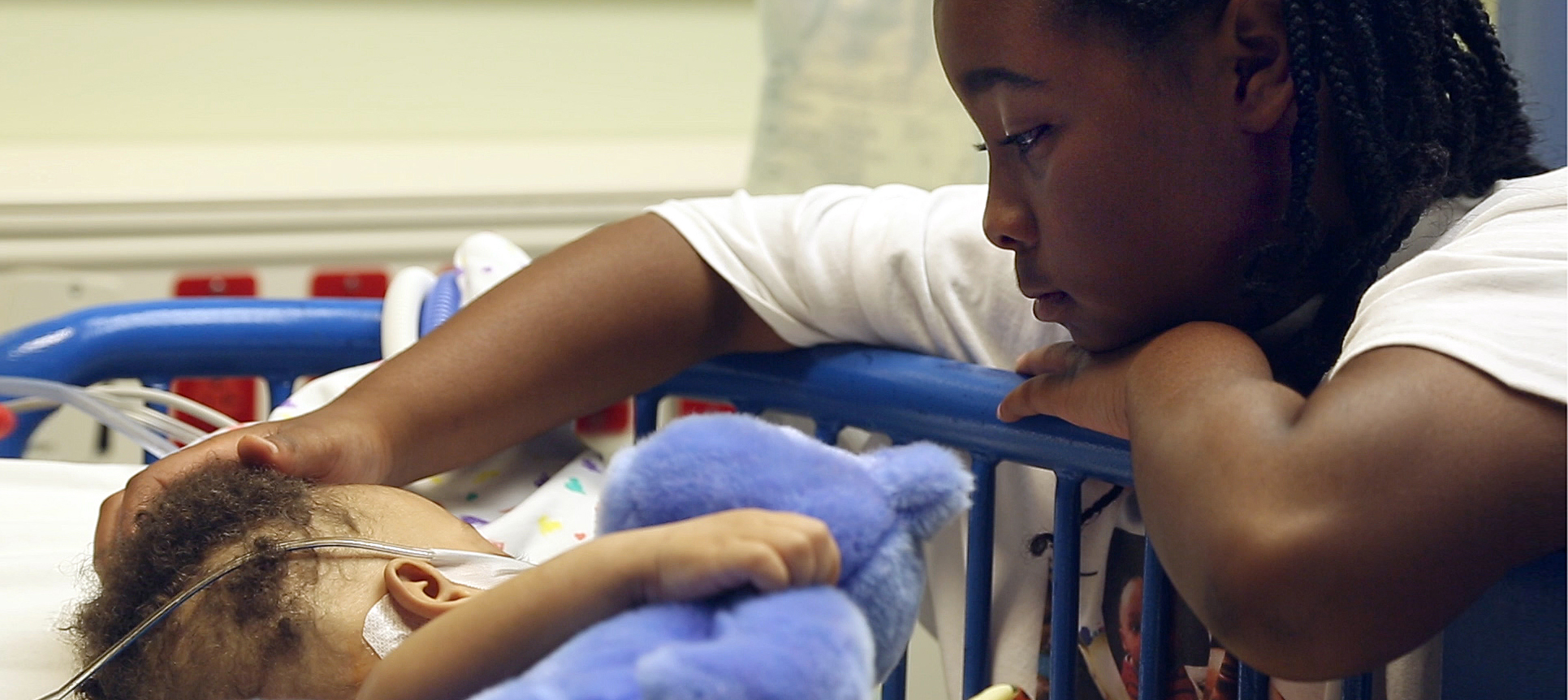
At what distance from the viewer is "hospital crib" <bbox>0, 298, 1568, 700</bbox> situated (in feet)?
1.73

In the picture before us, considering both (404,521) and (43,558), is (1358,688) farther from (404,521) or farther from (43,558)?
(43,558)

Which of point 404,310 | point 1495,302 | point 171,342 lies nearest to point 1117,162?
point 1495,302

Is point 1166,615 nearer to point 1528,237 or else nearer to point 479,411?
point 1528,237

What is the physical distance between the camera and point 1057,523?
2.36ft

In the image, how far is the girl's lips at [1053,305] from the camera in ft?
2.35

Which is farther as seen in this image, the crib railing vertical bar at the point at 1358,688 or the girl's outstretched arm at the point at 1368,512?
the crib railing vertical bar at the point at 1358,688

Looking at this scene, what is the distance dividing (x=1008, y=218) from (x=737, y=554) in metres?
0.32

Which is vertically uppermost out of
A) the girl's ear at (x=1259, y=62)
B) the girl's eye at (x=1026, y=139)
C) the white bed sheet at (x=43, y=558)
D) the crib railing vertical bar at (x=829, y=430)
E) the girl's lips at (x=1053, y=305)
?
the girl's ear at (x=1259, y=62)

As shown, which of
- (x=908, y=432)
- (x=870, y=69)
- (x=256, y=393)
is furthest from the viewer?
(x=256, y=393)

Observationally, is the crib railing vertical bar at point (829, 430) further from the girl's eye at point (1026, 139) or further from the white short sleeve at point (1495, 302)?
the white short sleeve at point (1495, 302)

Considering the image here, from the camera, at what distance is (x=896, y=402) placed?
81cm

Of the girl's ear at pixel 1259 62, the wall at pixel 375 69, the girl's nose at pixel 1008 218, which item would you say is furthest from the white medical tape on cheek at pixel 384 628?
the wall at pixel 375 69

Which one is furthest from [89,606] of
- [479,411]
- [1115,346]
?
[1115,346]

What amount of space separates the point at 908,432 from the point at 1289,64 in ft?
0.94
